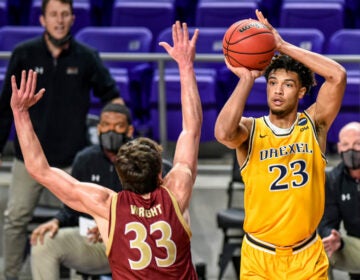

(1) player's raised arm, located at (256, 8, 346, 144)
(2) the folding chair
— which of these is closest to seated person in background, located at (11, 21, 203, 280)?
(1) player's raised arm, located at (256, 8, 346, 144)

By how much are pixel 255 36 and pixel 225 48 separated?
0.18m

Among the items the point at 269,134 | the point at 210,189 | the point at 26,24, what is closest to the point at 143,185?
the point at 269,134

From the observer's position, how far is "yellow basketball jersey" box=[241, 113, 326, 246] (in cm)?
481

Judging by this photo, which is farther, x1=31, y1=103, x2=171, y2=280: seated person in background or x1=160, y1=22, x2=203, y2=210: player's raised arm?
x1=31, y1=103, x2=171, y2=280: seated person in background

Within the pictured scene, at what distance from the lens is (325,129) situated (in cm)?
491

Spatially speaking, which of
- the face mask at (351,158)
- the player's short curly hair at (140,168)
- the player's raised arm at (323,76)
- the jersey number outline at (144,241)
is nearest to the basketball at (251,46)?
the player's raised arm at (323,76)

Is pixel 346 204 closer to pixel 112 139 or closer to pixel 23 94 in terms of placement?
pixel 112 139

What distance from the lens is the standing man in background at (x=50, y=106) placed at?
22.6 ft

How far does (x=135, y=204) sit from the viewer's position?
4426 millimetres

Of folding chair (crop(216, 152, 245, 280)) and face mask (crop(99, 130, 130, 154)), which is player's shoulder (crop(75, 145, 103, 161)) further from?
folding chair (crop(216, 152, 245, 280))

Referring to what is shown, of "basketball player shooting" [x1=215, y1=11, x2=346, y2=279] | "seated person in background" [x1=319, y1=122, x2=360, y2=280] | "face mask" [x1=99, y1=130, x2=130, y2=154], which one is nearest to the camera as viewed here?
"basketball player shooting" [x1=215, y1=11, x2=346, y2=279]

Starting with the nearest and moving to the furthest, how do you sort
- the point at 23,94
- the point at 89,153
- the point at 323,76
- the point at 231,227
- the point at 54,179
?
the point at 23,94
the point at 54,179
the point at 323,76
the point at 89,153
the point at 231,227

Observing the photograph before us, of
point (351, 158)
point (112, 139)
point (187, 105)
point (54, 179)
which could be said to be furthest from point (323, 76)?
point (112, 139)

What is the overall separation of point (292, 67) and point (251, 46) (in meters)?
0.34
